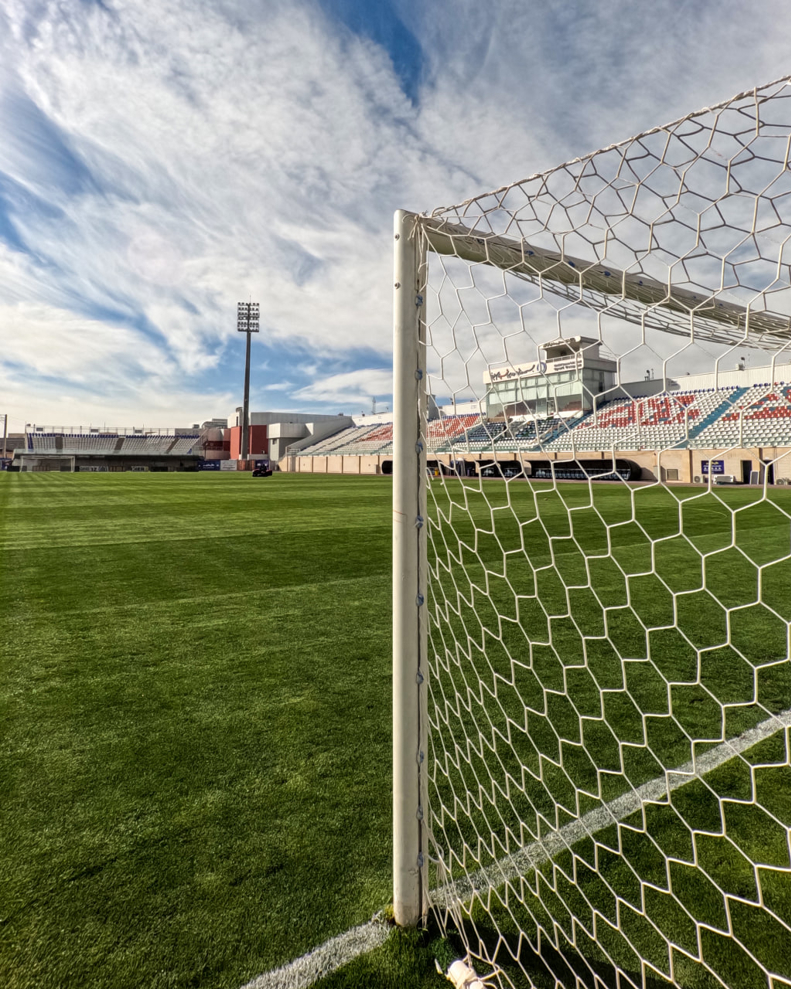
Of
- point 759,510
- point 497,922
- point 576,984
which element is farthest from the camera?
point 759,510

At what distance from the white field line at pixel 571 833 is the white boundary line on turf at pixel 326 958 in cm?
19

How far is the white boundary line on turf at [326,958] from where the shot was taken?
1.24m

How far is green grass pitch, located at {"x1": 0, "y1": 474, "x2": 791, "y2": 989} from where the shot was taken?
1354 millimetres

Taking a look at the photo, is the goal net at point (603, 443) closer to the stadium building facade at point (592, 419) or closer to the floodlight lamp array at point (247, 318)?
the stadium building facade at point (592, 419)

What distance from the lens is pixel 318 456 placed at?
50375mm

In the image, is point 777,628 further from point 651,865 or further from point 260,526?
point 260,526

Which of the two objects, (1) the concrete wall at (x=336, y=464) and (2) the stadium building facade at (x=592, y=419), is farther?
(1) the concrete wall at (x=336, y=464)

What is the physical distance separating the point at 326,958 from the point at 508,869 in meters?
0.57

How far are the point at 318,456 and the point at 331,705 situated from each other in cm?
4844

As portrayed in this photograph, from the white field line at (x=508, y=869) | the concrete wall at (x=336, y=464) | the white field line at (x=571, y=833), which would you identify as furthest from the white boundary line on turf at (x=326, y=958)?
the concrete wall at (x=336, y=464)

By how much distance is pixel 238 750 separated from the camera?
2.18 m

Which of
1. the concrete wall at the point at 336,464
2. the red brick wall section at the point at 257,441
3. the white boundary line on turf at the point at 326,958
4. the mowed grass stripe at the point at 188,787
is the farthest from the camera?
the red brick wall section at the point at 257,441

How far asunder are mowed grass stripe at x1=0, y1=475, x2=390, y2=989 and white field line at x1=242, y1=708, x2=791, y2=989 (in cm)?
4

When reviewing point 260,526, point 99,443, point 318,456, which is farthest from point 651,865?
point 99,443
